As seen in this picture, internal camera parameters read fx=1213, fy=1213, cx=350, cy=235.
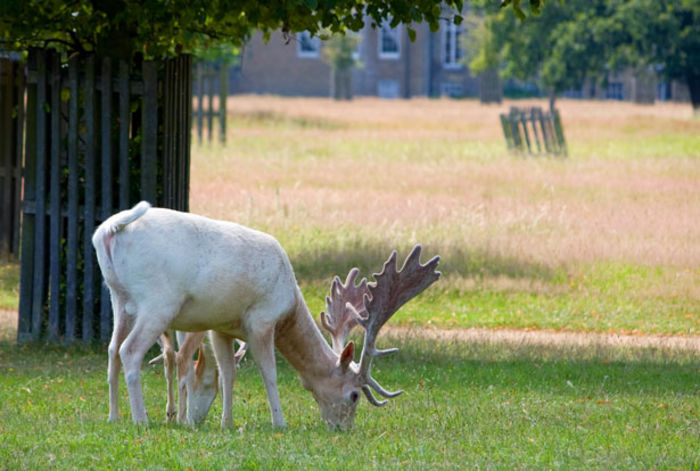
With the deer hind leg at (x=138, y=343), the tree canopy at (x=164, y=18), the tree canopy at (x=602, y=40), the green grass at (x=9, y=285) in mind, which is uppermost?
the tree canopy at (x=602, y=40)

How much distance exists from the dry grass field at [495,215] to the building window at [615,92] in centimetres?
4299

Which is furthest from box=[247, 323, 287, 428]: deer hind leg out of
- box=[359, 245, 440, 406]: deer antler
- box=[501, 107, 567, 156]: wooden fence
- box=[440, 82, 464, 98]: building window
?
box=[440, 82, 464, 98]: building window

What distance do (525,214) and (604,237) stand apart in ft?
7.55

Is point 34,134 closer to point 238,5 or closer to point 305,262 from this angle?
point 238,5

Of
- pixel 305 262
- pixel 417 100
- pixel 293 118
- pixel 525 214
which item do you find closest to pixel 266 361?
pixel 305 262

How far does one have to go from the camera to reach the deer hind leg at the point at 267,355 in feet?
24.2

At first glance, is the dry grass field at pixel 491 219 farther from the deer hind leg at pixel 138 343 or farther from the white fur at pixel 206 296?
the deer hind leg at pixel 138 343

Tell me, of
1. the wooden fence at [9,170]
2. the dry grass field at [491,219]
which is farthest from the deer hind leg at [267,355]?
the wooden fence at [9,170]

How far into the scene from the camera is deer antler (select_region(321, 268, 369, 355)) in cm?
811

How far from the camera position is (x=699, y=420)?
7922 millimetres

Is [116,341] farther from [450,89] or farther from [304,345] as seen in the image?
[450,89]

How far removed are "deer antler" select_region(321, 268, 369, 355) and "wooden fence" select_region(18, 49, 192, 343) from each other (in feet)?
10.8

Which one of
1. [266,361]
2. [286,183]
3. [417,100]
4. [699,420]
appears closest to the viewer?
[266,361]

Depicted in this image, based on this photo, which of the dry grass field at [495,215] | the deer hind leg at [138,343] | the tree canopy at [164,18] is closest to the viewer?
the deer hind leg at [138,343]
